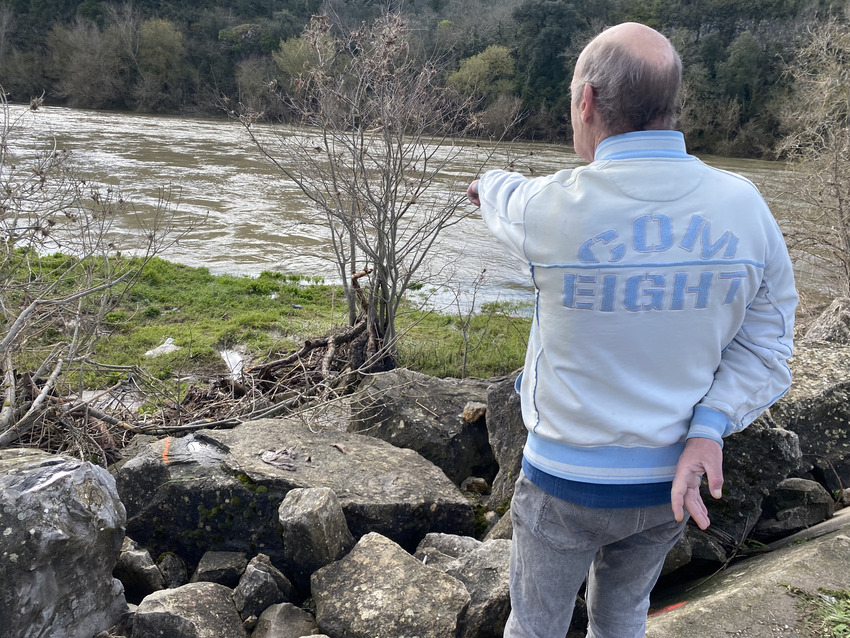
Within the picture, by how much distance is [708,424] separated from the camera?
5.04 feet

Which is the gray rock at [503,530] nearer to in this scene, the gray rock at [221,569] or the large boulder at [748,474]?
the large boulder at [748,474]

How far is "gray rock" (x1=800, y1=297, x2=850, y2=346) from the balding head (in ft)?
13.4

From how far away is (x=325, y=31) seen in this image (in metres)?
5.73

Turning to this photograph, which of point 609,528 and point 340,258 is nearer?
point 609,528

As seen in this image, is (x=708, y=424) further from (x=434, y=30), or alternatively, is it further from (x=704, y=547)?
(x=434, y=30)

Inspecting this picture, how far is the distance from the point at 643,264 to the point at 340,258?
4966 mm

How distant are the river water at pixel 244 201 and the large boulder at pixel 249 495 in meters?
1.72

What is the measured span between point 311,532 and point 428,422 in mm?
1770

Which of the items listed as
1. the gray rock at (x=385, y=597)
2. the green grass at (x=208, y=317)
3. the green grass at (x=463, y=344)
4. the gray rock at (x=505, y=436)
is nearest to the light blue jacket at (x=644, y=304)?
the gray rock at (x=385, y=597)

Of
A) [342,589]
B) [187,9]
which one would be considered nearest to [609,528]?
[342,589]

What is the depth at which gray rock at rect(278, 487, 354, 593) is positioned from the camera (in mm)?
2764

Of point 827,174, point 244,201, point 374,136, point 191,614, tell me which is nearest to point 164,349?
point 374,136

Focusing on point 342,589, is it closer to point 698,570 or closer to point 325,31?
point 698,570

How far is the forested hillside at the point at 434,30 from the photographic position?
35.1 m
